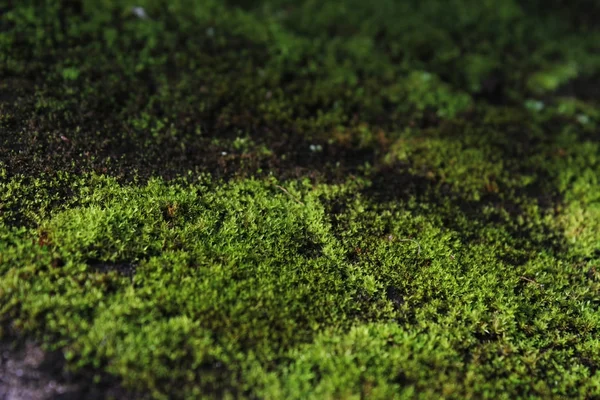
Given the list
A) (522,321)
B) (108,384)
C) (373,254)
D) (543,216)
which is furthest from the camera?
(543,216)

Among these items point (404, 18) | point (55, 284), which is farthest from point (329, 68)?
point (55, 284)

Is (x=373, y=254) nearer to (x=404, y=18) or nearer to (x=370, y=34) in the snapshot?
(x=370, y=34)

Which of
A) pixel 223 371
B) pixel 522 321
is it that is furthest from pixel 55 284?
pixel 522 321

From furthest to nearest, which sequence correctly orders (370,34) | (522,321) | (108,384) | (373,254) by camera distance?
(370,34) → (373,254) → (522,321) → (108,384)

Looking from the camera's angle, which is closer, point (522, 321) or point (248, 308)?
point (248, 308)

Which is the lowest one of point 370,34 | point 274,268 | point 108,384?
point 108,384

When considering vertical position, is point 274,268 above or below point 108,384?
above

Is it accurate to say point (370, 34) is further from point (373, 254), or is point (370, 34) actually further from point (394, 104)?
point (373, 254)
